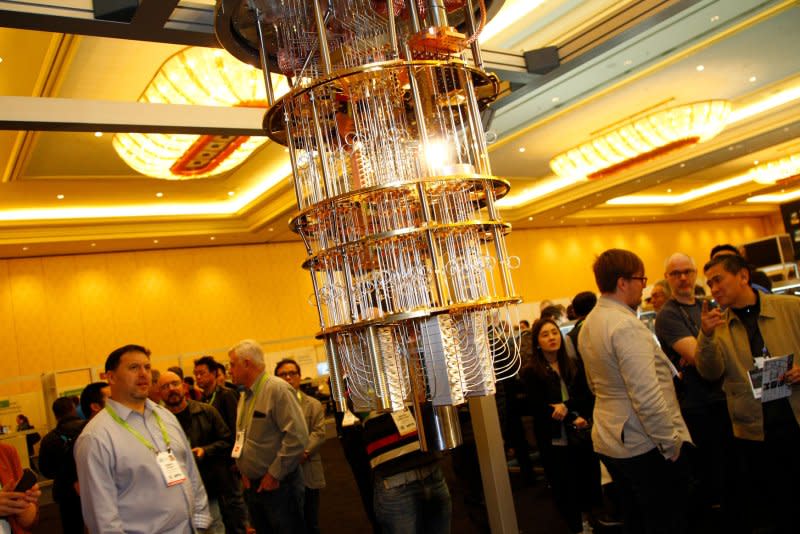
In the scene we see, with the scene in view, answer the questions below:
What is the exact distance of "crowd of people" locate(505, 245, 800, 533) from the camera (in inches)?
115

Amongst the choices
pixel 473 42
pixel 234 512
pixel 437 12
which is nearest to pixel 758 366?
pixel 473 42

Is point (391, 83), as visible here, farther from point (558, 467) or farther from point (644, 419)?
point (558, 467)

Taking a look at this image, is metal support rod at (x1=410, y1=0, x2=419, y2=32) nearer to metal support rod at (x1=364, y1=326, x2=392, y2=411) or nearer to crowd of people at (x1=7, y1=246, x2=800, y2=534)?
metal support rod at (x1=364, y1=326, x2=392, y2=411)

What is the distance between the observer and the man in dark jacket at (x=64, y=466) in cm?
497

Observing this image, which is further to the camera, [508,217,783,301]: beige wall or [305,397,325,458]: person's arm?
[508,217,783,301]: beige wall

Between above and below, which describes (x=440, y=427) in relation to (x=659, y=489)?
above

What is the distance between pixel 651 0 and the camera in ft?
14.0

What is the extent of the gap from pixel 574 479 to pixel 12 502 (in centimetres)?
318

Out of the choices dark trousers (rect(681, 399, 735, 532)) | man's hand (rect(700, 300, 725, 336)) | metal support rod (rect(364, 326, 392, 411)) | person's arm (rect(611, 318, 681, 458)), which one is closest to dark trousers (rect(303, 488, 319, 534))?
dark trousers (rect(681, 399, 735, 532))

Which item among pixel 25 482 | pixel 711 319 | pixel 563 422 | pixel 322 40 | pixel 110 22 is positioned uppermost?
pixel 110 22

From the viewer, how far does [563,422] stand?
14.8 ft

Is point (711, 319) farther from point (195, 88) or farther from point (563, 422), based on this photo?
point (195, 88)

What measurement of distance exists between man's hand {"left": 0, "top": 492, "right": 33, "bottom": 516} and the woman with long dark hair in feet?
9.95

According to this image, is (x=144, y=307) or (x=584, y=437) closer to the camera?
(x=584, y=437)
